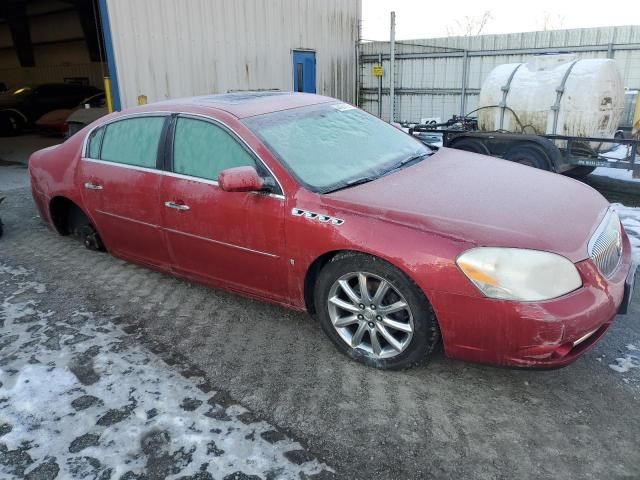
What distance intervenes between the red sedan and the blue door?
26.5ft

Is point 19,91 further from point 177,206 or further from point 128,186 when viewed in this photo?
point 177,206

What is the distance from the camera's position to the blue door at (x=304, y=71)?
38.4 ft

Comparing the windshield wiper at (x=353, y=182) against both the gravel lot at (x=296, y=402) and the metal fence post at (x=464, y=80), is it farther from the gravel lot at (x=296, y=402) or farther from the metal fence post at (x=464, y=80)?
the metal fence post at (x=464, y=80)

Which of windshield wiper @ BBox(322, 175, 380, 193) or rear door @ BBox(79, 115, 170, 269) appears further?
rear door @ BBox(79, 115, 170, 269)

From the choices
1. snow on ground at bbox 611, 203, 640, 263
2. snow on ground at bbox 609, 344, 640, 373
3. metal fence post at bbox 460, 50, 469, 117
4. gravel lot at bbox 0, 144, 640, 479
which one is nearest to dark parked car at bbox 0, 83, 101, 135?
metal fence post at bbox 460, 50, 469, 117

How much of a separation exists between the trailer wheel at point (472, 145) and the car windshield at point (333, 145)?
3.73 meters

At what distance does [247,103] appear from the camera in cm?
368

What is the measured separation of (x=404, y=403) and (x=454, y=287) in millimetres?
677

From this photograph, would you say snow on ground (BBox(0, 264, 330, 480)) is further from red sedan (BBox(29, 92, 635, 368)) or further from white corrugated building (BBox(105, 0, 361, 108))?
white corrugated building (BBox(105, 0, 361, 108))

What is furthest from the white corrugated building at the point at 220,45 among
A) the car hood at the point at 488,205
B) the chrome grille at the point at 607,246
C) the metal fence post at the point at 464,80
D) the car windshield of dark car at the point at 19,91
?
the car windshield of dark car at the point at 19,91

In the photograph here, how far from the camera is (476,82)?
12.4m

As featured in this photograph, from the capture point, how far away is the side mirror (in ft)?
9.71

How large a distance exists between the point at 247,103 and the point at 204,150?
1.66 ft

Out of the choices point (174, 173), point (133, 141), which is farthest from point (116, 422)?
point (133, 141)
